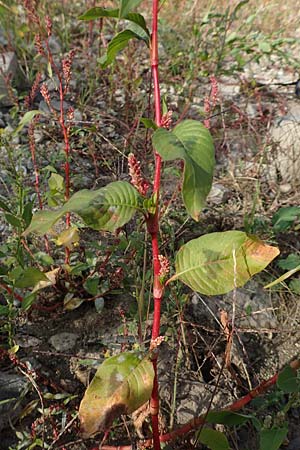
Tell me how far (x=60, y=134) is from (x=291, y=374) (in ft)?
5.65

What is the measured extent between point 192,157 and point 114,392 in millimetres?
473

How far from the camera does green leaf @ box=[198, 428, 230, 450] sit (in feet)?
3.75

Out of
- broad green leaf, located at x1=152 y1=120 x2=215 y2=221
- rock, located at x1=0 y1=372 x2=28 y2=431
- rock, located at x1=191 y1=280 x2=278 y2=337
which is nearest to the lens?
broad green leaf, located at x1=152 y1=120 x2=215 y2=221

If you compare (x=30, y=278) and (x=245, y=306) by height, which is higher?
(x=30, y=278)

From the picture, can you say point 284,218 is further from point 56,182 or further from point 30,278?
point 30,278

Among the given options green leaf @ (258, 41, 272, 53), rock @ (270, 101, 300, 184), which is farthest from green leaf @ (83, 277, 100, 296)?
green leaf @ (258, 41, 272, 53)

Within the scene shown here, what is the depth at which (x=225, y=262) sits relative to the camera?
98 cm

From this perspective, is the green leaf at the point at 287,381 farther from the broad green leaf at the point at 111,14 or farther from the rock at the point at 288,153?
the rock at the point at 288,153

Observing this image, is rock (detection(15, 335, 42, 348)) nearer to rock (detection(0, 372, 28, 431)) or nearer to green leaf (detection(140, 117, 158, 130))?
rock (detection(0, 372, 28, 431))

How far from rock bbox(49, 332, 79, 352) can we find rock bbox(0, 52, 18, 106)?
1.48m

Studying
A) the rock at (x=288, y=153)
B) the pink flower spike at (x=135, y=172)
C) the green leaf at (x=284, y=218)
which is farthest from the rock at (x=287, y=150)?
the pink flower spike at (x=135, y=172)

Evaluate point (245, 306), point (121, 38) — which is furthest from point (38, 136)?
point (121, 38)

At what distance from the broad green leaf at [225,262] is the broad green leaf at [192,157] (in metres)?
0.21

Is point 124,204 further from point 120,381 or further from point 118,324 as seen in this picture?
point 118,324
